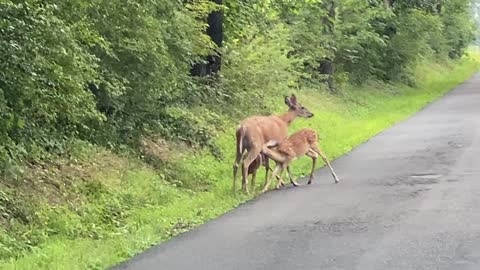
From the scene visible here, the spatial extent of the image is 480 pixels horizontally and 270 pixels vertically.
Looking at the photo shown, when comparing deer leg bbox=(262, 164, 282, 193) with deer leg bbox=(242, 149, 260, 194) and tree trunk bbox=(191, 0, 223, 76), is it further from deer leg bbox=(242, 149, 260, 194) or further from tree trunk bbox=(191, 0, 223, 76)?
tree trunk bbox=(191, 0, 223, 76)

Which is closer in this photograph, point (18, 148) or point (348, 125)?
point (18, 148)

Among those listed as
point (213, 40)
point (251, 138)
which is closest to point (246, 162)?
point (251, 138)

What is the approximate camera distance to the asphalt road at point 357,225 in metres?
8.17

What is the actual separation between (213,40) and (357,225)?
992cm

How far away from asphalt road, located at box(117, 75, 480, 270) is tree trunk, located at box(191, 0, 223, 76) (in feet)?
14.2

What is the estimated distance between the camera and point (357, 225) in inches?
392

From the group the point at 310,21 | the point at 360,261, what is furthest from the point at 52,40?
the point at 310,21

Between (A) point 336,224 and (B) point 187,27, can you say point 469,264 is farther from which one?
(B) point 187,27

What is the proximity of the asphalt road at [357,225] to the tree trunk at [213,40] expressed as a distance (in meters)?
4.33

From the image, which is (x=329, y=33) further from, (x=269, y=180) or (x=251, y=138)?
(x=251, y=138)

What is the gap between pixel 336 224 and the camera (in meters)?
10.1

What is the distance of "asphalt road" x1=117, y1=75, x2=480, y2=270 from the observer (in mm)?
8172

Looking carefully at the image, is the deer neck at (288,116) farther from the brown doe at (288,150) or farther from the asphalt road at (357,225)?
the asphalt road at (357,225)

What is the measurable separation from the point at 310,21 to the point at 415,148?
534 inches
